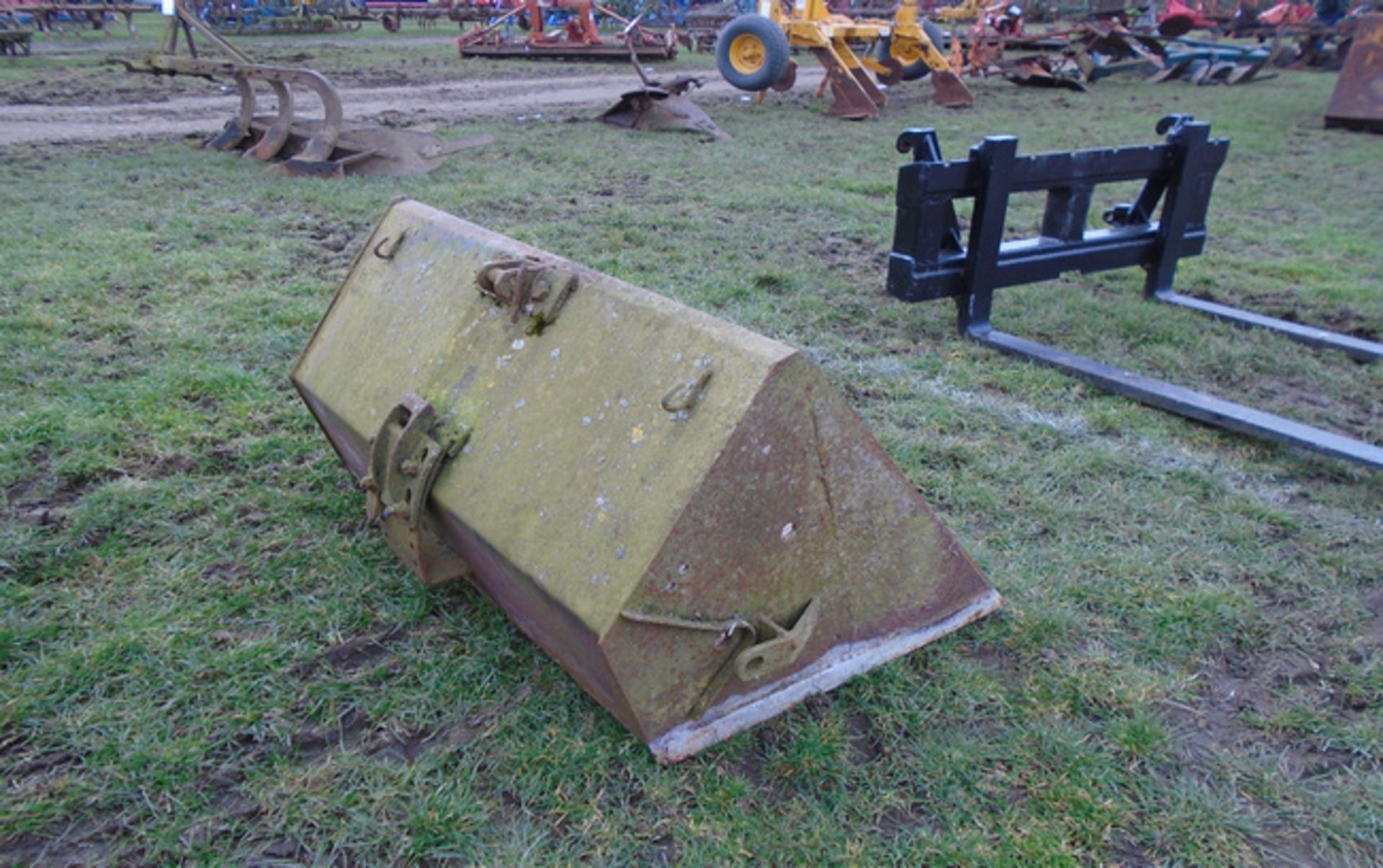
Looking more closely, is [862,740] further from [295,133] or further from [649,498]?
[295,133]

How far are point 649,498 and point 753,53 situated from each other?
35.1ft

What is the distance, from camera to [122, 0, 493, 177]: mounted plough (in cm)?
708

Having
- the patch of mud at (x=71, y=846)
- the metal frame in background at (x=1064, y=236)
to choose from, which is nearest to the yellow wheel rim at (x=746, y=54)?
the metal frame in background at (x=1064, y=236)

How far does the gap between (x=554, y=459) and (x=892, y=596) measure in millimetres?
829

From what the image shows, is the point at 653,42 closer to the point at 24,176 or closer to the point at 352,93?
the point at 352,93

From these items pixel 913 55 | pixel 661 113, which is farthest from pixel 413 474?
pixel 913 55

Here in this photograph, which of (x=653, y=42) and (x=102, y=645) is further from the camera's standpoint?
(x=653, y=42)

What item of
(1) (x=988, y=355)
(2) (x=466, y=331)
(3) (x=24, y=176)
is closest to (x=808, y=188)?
(1) (x=988, y=355)

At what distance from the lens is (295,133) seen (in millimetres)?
7594

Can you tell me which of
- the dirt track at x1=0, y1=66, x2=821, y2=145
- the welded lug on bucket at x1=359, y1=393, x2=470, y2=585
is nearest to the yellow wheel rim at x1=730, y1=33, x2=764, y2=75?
the dirt track at x1=0, y1=66, x2=821, y2=145

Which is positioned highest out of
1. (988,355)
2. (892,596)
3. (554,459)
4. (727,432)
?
(727,432)

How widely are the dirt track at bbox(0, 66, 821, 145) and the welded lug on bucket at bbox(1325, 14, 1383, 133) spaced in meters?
7.12

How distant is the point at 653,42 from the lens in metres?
16.9

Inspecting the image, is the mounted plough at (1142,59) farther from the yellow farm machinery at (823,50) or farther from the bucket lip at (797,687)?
the bucket lip at (797,687)
